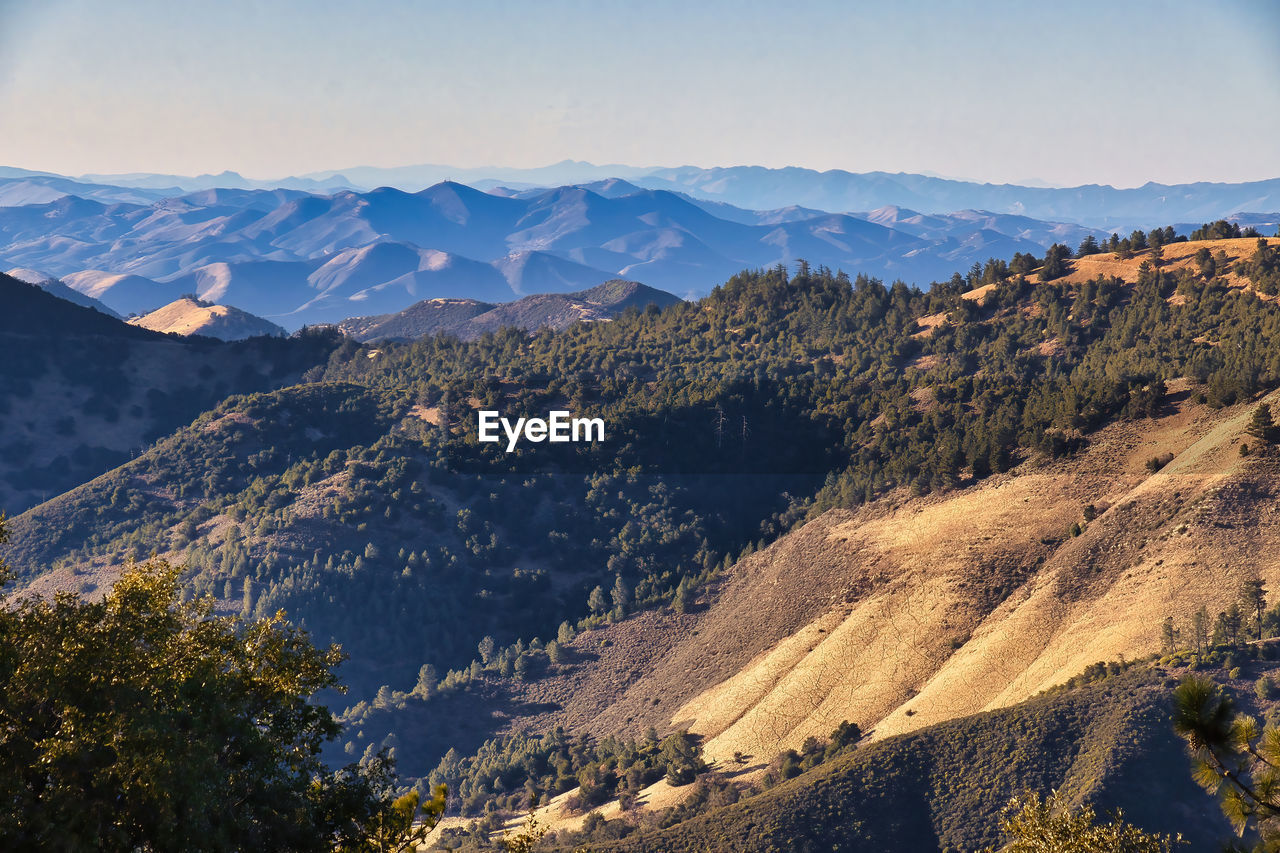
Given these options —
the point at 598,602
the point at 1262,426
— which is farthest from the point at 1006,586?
the point at 598,602

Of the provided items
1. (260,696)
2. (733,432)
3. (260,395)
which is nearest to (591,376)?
(733,432)

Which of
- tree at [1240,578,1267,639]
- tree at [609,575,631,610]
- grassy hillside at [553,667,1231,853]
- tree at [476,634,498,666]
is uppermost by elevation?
tree at [1240,578,1267,639]

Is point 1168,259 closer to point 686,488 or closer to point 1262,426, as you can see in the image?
point 1262,426

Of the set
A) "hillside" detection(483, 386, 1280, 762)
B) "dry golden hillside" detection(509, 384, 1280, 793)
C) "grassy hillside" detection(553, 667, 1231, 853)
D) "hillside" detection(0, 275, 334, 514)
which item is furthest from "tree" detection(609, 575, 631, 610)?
"hillside" detection(0, 275, 334, 514)

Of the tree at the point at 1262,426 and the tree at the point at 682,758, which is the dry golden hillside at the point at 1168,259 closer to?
the tree at the point at 1262,426

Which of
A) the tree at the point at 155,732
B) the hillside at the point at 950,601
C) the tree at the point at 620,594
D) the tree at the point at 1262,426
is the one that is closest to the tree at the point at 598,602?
the tree at the point at 620,594

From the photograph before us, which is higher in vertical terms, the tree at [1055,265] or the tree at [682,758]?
the tree at [1055,265]

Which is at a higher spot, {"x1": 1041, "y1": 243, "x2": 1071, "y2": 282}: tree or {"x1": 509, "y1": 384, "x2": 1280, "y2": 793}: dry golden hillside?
{"x1": 1041, "y1": 243, "x2": 1071, "y2": 282}: tree

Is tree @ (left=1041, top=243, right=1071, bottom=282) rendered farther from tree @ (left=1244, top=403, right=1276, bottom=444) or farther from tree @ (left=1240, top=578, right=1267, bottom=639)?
tree @ (left=1240, top=578, right=1267, bottom=639)

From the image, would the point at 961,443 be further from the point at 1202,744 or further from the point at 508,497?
the point at 1202,744
